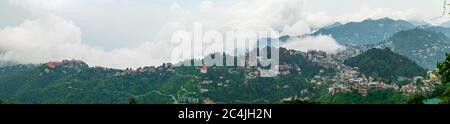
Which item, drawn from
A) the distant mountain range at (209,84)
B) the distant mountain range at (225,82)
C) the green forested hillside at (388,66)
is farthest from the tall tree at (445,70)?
the green forested hillside at (388,66)

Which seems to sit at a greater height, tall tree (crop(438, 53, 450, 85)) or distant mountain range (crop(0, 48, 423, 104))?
tall tree (crop(438, 53, 450, 85))

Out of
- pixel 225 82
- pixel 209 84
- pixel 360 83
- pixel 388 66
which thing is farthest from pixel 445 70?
pixel 209 84

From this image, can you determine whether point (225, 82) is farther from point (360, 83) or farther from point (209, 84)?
point (360, 83)

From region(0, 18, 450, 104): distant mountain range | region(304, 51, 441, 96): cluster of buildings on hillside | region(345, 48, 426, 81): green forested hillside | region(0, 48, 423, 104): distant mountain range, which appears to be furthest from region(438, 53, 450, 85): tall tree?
region(345, 48, 426, 81): green forested hillside

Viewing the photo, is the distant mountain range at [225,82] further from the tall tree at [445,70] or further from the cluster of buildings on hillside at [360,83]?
the tall tree at [445,70]

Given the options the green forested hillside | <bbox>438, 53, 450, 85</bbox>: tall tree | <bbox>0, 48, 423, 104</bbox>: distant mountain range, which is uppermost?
<bbox>438, 53, 450, 85</bbox>: tall tree

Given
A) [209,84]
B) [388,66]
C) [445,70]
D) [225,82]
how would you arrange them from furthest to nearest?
1. [209,84]
2. [225,82]
3. [388,66]
4. [445,70]

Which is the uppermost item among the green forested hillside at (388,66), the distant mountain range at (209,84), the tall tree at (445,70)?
the tall tree at (445,70)

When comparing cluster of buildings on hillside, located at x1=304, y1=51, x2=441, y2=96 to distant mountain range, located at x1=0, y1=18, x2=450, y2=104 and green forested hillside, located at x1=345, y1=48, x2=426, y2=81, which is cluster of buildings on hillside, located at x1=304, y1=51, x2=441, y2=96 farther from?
green forested hillside, located at x1=345, y1=48, x2=426, y2=81

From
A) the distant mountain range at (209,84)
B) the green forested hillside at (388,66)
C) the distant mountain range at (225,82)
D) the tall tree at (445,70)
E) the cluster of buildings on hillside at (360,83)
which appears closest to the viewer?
the tall tree at (445,70)
